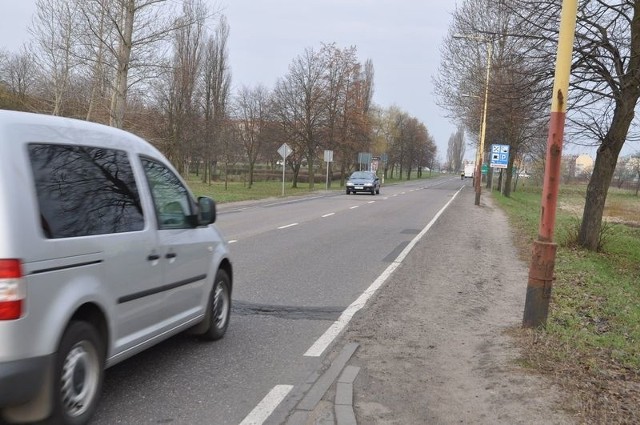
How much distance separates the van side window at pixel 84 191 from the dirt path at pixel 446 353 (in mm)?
2185

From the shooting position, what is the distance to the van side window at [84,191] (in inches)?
132

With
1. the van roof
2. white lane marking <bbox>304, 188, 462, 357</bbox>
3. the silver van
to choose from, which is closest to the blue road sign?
white lane marking <bbox>304, 188, 462, 357</bbox>

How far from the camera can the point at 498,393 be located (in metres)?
4.45

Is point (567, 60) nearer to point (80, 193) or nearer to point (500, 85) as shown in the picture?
point (80, 193)

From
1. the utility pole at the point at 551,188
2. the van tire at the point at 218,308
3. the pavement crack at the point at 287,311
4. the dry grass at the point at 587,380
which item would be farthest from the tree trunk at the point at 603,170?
the van tire at the point at 218,308

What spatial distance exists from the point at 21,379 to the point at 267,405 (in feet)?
5.57

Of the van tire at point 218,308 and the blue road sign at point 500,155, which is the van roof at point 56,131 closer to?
the van tire at point 218,308

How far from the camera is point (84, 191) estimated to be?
371 centimetres

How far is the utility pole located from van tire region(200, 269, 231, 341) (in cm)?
314

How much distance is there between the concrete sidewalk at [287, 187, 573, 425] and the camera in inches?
161

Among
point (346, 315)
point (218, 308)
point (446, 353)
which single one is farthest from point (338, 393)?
point (346, 315)

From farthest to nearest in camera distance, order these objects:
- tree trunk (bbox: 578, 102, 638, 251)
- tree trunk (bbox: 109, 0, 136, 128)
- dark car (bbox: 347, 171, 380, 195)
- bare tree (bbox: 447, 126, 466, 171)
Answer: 1. bare tree (bbox: 447, 126, 466, 171)
2. dark car (bbox: 347, 171, 380, 195)
3. tree trunk (bbox: 109, 0, 136, 128)
4. tree trunk (bbox: 578, 102, 638, 251)

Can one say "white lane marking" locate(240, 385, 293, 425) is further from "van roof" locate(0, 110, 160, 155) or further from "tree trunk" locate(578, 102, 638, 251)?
"tree trunk" locate(578, 102, 638, 251)

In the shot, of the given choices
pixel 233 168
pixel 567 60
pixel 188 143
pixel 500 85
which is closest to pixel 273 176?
pixel 233 168
